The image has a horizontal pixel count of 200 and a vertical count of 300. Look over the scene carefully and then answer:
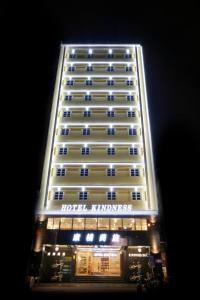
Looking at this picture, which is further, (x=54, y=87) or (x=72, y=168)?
(x=54, y=87)

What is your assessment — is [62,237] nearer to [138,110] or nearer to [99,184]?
[99,184]

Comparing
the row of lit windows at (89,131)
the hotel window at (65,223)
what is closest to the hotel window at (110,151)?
the row of lit windows at (89,131)

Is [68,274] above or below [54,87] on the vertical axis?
below

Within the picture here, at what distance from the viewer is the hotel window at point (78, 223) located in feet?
121

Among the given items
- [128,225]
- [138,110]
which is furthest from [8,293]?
[138,110]

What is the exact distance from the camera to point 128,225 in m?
36.8

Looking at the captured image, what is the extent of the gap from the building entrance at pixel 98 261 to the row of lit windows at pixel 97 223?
10.0ft

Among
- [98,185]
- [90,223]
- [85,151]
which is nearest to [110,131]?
[85,151]

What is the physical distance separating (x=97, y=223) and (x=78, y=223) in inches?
91.1

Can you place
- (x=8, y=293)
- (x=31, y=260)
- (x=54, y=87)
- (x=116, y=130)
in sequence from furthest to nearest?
(x=54, y=87)
(x=116, y=130)
(x=31, y=260)
(x=8, y=293)

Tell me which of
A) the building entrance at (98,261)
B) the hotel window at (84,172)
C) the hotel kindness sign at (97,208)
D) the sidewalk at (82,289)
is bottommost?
the sidewalk at (82,289)

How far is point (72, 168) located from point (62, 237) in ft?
30.6

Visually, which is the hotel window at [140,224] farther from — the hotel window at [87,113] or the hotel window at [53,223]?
the hotel window at [87,113]

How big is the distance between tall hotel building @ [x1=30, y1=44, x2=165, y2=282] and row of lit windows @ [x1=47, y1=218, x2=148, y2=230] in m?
0.12
